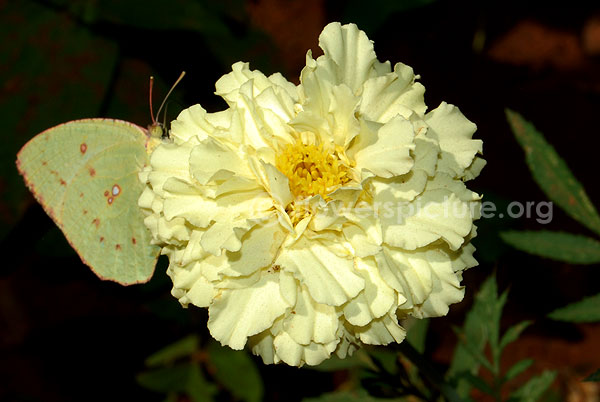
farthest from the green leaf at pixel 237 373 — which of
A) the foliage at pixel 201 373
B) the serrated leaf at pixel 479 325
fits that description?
the serrated leaf at pixel 479 325

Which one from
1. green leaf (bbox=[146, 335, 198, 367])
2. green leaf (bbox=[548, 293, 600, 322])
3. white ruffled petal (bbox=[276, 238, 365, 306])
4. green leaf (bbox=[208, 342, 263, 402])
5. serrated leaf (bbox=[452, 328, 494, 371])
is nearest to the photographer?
white ruffled petal (bbox=[276, 238, 365, 306])

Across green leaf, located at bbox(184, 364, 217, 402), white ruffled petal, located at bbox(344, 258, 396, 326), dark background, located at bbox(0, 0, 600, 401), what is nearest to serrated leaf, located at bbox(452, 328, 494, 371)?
white ruffled petal, located at bbox(344, 258, 396, 326)

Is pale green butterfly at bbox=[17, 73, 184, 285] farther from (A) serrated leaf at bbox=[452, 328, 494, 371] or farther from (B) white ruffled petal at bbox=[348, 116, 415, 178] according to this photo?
(A) serrated leaf at bbox=[452, 328, 494, 371]

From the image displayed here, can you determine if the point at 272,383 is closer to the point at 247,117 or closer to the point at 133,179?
the point at 133,179

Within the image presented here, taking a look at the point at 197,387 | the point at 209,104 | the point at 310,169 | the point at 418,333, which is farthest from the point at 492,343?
the point at 209,104

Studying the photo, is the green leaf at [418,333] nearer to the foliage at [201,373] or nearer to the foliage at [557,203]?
the foliage at [557,203]

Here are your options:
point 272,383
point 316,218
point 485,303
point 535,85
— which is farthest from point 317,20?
point 316,218
